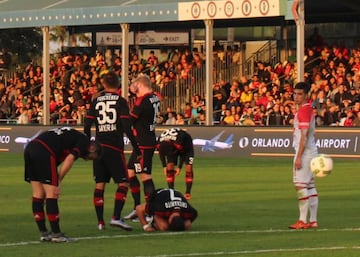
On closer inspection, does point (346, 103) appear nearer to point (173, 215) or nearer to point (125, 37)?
point (125, 37)

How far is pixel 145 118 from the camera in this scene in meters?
17.4

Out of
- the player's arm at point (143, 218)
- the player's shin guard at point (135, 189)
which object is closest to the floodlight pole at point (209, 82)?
the player's shin guard at point (135, 189)

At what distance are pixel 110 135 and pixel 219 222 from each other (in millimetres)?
2165

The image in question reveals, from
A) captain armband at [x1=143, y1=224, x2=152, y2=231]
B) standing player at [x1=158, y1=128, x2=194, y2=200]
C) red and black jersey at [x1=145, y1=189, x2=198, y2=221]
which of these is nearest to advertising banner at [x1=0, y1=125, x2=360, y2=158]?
standing player at [x1=158, y1=128, x2=194, y2=200]

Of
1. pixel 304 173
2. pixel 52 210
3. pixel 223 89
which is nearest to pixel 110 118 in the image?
pixel 52 210

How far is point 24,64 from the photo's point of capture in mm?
61844

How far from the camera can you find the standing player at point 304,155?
15.7m

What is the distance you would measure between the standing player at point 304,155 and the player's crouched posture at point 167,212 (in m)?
1.50

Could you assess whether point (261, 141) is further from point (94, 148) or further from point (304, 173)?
point (94, 148)

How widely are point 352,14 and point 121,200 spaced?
31.6 m

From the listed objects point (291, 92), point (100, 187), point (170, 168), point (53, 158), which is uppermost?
point (291, 92)

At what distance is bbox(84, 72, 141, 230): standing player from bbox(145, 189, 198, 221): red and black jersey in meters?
0.50

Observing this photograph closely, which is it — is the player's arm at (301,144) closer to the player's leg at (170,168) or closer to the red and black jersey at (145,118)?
the red and black jersey at (145,118)

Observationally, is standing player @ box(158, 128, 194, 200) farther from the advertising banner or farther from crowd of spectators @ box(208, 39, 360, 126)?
crowd of spectators @ box(208, 39, 360, 126)
